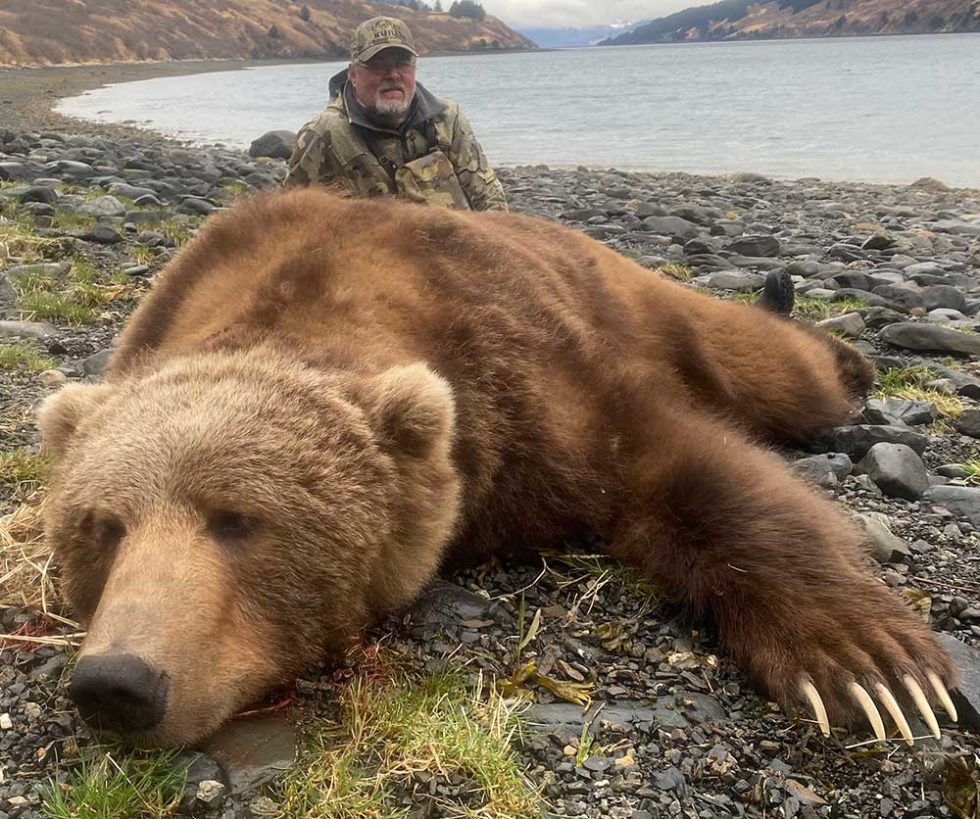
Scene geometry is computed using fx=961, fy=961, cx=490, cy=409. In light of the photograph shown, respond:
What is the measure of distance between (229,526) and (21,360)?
283cm

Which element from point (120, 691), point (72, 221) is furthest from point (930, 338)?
point (72, 221)

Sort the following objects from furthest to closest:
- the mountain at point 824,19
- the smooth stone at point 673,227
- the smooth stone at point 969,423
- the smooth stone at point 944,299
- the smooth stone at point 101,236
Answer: the mountain at point 824,19, the smooth stone at point 673,227, the smooth stone at point 101,236, the smooth stone at point 944,299, the smooth stone at point 969,423

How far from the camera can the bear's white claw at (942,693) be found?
7.14ft

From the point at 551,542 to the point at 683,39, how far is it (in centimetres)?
19504

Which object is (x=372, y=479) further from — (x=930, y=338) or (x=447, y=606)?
(x=930, y=338)

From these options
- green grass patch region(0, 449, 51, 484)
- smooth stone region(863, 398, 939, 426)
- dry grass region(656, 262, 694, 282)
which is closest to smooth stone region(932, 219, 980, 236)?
dry grass region(656, 262, 694, 282)

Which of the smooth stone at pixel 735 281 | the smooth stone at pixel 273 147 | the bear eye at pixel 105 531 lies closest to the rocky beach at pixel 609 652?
the bear eye at pixel 105 531

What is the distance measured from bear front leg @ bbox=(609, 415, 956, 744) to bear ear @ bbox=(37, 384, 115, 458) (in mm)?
A: 1452

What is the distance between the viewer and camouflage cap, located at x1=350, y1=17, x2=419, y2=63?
18.6 feet

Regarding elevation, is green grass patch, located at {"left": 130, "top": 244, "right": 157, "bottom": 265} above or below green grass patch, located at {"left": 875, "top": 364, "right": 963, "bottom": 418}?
above

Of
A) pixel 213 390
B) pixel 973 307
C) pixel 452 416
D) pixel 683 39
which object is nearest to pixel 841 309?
pixel 973 307

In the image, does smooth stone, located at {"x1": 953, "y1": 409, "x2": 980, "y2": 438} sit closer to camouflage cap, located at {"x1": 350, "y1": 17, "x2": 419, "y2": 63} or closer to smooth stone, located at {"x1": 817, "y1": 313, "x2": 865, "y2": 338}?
smooth stone, located at {"x1": 817, "y1": 313, "x2": 865, "y2": 338}

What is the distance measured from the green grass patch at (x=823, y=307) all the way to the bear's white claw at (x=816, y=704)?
411 centimetres

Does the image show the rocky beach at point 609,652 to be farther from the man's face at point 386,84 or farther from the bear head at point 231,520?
the man's face at point 386,84
